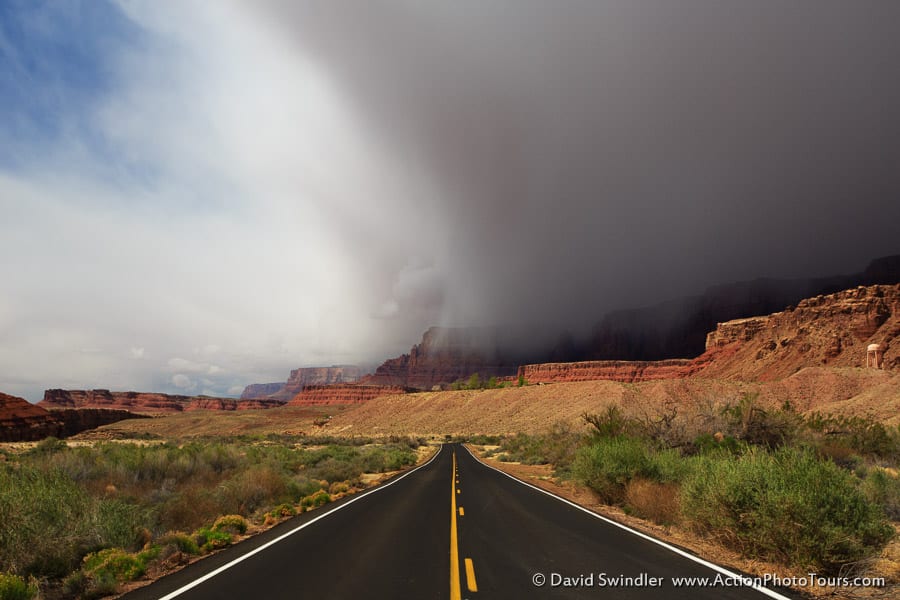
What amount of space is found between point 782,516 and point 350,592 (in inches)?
269

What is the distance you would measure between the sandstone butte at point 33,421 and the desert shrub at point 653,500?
317ft

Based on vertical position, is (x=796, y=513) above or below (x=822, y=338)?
below

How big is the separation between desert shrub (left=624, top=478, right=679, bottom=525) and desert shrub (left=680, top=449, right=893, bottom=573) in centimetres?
331

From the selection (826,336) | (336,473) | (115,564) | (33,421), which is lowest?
(33,421)

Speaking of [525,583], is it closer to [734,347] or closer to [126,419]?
[734,347]

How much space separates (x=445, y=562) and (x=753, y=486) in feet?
18.3

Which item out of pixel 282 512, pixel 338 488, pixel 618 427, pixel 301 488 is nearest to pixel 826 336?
pixel 618 427

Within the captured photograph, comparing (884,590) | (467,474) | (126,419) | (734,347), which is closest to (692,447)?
(467,474)

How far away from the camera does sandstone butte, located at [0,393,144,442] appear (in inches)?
3223

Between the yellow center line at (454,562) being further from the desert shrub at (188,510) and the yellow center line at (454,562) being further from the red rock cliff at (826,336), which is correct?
the red rock cliff at (826,336)

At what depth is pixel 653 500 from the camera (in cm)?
1357

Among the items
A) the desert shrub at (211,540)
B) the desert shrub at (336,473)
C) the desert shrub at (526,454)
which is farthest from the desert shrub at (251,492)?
the desert shrub at (526,454)

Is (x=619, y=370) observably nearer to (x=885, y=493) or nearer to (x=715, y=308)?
(x=715, y=308)

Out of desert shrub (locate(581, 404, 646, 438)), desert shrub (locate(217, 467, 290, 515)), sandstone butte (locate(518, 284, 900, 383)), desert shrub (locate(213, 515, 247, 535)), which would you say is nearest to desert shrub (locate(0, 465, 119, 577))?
desert shrub (locate(213, 515, 247, 535))
